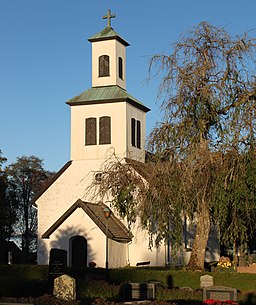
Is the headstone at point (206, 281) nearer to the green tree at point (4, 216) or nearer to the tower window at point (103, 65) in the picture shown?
the tower window at point (103, 65)

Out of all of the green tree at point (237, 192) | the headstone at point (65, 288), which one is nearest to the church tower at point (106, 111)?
the green tree at point (237, 192)

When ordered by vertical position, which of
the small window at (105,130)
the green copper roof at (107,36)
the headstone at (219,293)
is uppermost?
the green copper roof at (107,36)

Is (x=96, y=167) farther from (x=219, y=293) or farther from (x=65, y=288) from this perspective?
(x=219, y=293)

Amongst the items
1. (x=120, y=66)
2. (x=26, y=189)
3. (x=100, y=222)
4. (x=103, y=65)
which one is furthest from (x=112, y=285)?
(x=26, y=189)

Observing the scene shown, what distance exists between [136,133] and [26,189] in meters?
30.4

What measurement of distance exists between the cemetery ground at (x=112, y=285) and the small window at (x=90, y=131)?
37.4 feet

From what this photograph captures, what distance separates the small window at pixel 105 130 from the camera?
38.1 metres

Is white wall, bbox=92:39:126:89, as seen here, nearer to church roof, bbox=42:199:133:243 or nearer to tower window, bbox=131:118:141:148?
tower window, bbox=131:118:141:148

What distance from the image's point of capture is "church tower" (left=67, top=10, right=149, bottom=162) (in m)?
37.9

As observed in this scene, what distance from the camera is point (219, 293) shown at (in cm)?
1944

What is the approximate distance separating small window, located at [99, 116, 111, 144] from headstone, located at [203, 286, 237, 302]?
1951 cm

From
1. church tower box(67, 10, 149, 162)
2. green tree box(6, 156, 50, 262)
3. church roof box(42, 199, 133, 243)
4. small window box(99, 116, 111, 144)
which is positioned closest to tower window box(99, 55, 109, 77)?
church tower box(67, 10, 149, 162)

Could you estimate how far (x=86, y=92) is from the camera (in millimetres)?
39562

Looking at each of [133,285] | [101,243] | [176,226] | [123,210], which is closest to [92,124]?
[101,243]
